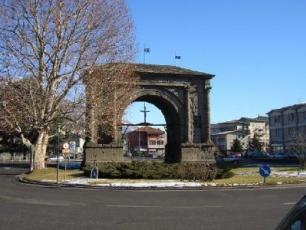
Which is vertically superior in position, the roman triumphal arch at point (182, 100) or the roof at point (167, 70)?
the roof at point (167, 70)

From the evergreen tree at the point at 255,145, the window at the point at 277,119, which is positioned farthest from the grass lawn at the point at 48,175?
the window at the point at 277,119

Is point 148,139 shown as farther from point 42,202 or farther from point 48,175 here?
point 42,202

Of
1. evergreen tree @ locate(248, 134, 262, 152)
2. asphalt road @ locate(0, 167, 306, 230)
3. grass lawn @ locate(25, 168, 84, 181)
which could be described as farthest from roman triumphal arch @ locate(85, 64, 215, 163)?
evergreen tree @ locate(248, 134, 262, 152)

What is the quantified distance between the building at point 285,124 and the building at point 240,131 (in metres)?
24.4

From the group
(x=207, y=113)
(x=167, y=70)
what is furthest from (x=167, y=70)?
(x=207, y=113)

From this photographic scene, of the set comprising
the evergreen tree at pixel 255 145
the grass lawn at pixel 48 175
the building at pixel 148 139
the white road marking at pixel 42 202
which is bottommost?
the white road marking at pixel 42 202

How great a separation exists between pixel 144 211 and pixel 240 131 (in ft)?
543

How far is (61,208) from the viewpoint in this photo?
16109 millimetres

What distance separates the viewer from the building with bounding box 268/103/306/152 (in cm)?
12838

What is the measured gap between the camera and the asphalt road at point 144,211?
12.3 metres

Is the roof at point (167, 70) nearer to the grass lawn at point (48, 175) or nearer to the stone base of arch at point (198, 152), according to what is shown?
the stone base of arch at point (198, 152)

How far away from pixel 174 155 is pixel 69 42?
23.8 meters

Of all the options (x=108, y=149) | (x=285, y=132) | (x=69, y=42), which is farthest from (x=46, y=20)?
(x=285, y=132)

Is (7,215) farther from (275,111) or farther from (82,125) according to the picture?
(275,111)
